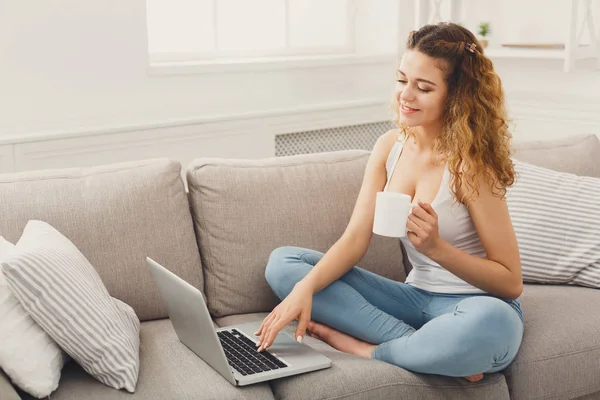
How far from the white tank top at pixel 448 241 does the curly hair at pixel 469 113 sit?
0.04 metres

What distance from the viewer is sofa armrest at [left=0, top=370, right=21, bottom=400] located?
1485 mm

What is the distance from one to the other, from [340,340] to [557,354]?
518 mm

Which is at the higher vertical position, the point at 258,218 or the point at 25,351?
the point at 258,218

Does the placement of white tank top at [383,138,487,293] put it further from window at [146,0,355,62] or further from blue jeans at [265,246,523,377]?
window at [146,0,355,62]

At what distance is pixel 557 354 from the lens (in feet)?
6.38

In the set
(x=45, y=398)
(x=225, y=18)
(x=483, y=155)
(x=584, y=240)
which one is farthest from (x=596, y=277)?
(x=225, y=18)

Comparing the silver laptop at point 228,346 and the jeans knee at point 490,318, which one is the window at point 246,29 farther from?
the jeans knee at point 490,318

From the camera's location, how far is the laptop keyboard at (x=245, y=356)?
1.75 m

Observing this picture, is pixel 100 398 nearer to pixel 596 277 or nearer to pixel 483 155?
pixel 483 155

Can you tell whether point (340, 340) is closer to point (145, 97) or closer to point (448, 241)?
point (448, 241)

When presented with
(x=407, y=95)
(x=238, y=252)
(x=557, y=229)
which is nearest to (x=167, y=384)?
(x=238, y=252)

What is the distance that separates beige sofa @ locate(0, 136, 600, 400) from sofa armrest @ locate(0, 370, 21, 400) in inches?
6.0

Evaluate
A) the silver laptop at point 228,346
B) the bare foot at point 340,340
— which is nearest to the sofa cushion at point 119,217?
the silver laptop at point 228,346

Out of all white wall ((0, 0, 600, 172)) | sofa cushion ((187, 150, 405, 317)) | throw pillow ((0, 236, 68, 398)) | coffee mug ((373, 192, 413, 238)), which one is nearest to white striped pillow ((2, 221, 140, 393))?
throw pillow ((0, 236, 68, 398))
